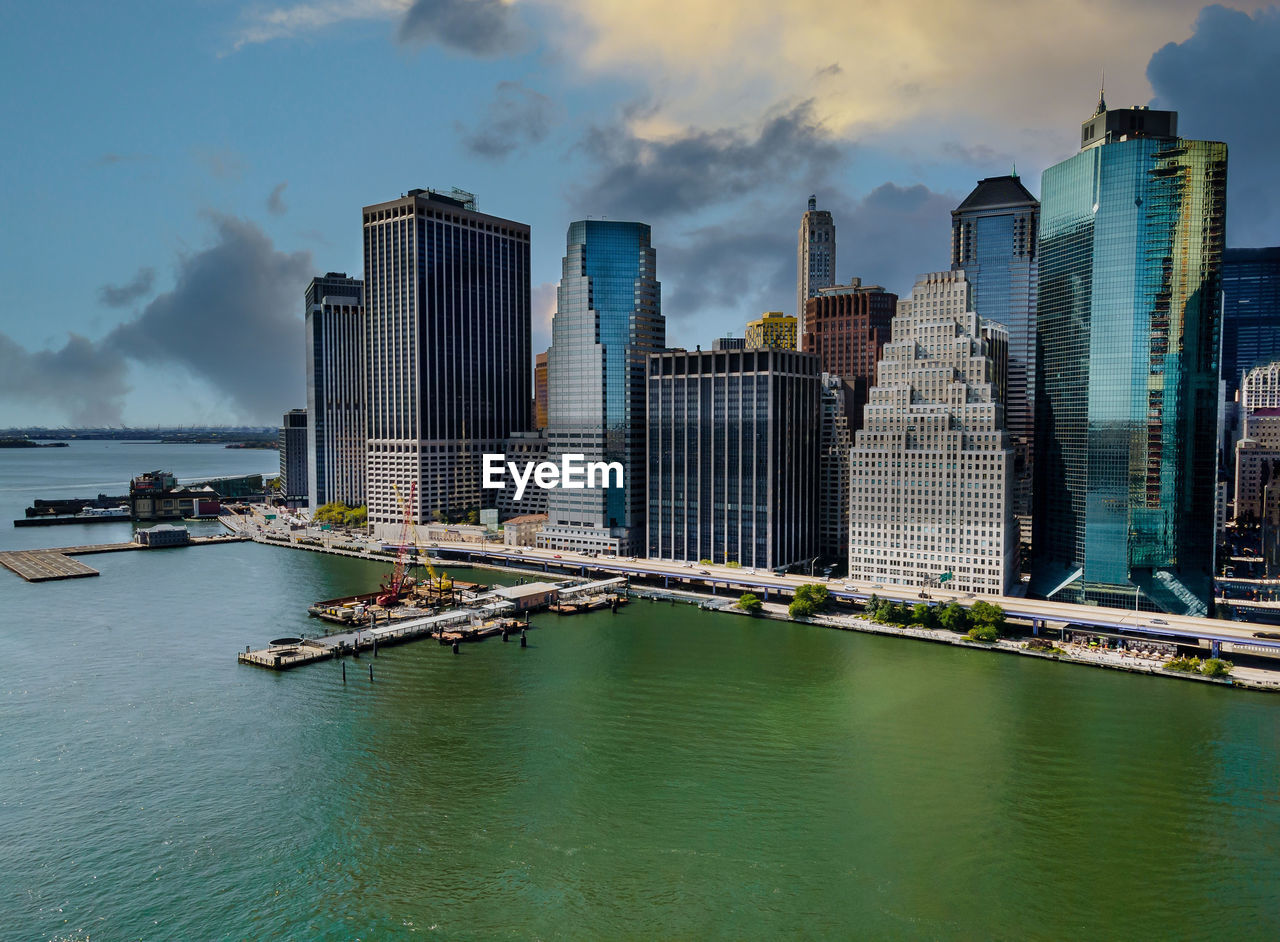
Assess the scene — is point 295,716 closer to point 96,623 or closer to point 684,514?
point 96,623

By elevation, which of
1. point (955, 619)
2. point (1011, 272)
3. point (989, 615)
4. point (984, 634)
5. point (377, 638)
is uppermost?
point (1011, 272)

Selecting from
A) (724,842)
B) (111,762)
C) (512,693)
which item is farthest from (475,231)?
(724,842)

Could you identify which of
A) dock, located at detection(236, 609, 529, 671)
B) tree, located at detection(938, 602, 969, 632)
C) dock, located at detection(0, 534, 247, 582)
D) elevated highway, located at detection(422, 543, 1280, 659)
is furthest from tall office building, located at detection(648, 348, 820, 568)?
dock, located at detection(0, 534, 247, 582)

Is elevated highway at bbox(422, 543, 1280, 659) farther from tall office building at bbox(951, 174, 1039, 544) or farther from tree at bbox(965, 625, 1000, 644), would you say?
tall office building at bbox(951, 174, 1039, 544)

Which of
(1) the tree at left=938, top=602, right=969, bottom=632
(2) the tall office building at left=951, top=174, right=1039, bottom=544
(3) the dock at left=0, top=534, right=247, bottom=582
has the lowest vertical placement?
(1) the tree at left=938, top=602, right=969, bottom=632

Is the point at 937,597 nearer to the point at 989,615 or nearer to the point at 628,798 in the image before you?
the point at 989,615

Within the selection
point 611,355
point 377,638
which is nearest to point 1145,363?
point 611,355
